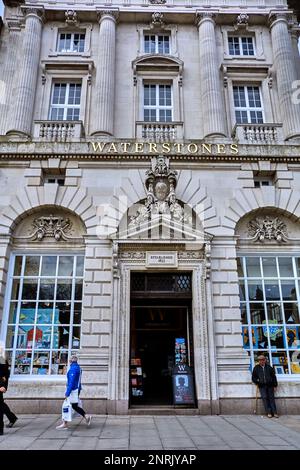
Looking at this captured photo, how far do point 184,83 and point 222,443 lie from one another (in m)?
15.9

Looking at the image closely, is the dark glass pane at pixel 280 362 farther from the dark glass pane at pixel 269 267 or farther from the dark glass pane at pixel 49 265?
the dark glass pane at pixel 49 265

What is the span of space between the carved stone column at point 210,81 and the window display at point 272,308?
6251 millimetres

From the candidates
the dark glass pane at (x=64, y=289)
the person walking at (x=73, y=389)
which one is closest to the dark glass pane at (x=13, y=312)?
the dark glass pane at (x=64, y=289)

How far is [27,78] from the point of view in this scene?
57.2 ft

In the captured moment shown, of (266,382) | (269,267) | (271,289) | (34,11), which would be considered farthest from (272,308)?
(34,11)

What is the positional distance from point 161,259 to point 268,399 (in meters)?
5.84

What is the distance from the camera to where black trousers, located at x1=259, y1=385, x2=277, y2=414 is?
11.7 metres

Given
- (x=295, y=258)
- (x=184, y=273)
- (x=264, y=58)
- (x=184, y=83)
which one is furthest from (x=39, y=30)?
(x=295, y=258)

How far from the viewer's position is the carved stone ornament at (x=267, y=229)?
14.6 m

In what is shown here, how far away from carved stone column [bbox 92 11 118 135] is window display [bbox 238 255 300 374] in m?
8.51

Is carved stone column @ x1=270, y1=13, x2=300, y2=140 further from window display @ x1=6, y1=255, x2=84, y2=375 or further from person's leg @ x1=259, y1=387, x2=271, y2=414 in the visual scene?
window display @ x1=6, y1=255, x2=84, y2=375

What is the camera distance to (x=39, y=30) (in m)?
18.9
